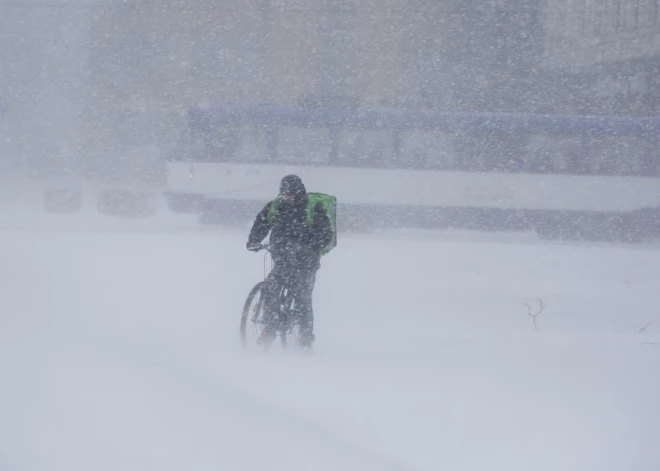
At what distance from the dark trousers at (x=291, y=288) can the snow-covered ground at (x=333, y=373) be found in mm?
366

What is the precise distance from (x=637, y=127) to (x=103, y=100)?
24959 millimetres

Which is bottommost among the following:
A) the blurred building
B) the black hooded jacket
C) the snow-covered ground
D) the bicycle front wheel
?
the snow-covered ground

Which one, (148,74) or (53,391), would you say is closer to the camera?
(53,391)

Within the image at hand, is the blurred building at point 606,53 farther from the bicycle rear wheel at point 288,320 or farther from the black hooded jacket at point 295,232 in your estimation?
the bicycle rear wheel at point 288,320

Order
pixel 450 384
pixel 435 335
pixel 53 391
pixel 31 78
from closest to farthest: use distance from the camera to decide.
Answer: pixel 53 391 < pixel 450 384 < pixel 435 335 < pixel 31 78

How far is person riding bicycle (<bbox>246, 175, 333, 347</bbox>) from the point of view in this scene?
5.86 m

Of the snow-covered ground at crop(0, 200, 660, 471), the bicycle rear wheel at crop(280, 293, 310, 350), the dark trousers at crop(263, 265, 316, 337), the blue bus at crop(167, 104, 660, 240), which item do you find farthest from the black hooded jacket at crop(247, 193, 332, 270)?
the blue bus at crop(167, 104, 660, 240)

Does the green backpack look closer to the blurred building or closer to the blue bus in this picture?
the blue bus

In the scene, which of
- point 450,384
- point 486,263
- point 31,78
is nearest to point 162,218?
point 486,263

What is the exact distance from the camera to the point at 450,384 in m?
5.23

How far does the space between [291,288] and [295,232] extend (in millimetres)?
463

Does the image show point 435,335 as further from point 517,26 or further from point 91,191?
point 517,26

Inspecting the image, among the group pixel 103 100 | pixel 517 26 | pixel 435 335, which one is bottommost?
pixel 435 335

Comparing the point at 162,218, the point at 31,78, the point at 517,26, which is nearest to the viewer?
the point at 162,218
